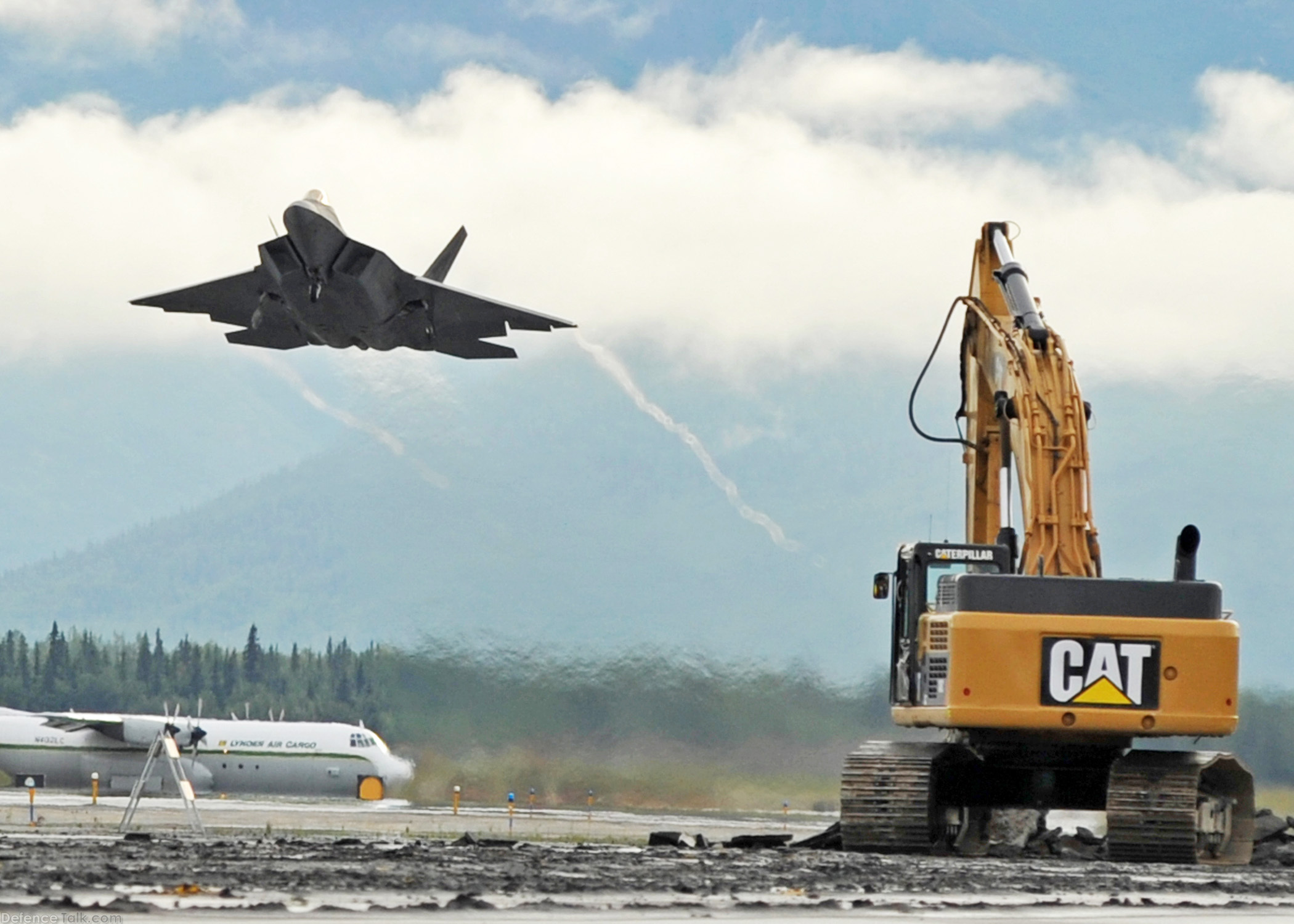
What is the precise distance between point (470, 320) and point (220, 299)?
3.64 m

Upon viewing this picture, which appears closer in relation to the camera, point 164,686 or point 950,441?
point 950,441

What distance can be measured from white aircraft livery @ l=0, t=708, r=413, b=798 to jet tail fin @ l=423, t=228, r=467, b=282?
25.6m

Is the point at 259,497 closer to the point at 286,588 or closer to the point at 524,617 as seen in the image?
the point at 286,588

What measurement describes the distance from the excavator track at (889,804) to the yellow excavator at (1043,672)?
0.7 inches

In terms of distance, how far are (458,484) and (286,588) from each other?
28.7m

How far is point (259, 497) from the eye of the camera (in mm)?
78250

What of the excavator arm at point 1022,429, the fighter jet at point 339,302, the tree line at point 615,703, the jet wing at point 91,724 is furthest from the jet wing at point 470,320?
the jet wing at point 91,724

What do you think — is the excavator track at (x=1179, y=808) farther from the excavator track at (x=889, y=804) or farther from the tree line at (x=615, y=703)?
the tree line at (x=615, y=703)

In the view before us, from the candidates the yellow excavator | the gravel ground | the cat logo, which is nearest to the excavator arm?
the yellow excavator

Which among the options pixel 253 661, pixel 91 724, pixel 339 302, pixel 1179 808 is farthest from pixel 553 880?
pixel 253 661

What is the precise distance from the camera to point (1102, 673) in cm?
1648

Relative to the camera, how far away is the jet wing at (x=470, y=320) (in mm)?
24266

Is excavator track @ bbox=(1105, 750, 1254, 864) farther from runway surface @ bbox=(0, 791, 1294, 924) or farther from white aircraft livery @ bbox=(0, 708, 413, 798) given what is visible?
white aircraft livery @ bbox=(0, 708, 413, 798)

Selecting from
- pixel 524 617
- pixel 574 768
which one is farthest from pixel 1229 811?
pixel 524 617
